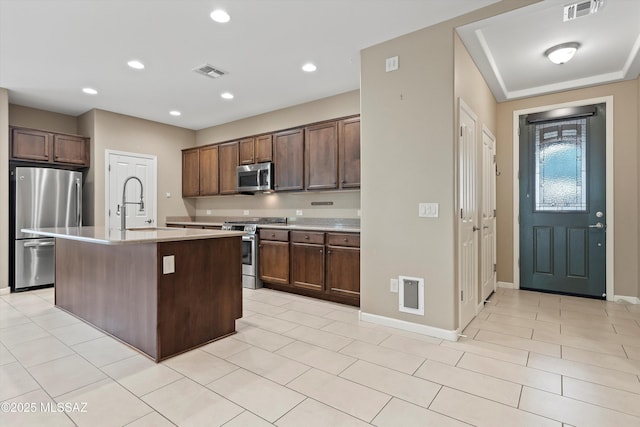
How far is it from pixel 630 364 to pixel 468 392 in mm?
1355

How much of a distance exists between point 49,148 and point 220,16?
12.7ft

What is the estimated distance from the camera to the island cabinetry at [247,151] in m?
5.41

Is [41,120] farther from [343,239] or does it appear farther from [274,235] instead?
[343,239]

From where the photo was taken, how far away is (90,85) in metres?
4.32

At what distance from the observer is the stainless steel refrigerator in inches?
177

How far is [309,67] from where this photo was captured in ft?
12.5

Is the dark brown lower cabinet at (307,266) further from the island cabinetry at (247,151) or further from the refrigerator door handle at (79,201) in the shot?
the refrigerator door handle at (79,201)

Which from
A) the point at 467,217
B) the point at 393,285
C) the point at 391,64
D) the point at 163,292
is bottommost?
the point at 393,285

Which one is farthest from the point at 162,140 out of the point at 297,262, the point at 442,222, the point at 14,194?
the point at 442,222

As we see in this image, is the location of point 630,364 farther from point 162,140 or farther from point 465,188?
point 162,140

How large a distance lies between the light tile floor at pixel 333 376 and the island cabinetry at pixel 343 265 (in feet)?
1.87

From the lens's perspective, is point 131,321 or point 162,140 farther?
point 162,140

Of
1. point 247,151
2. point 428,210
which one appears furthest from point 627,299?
point 247,151

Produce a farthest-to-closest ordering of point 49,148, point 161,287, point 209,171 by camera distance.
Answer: point 209,171 < point 49,148 < point 161,287
